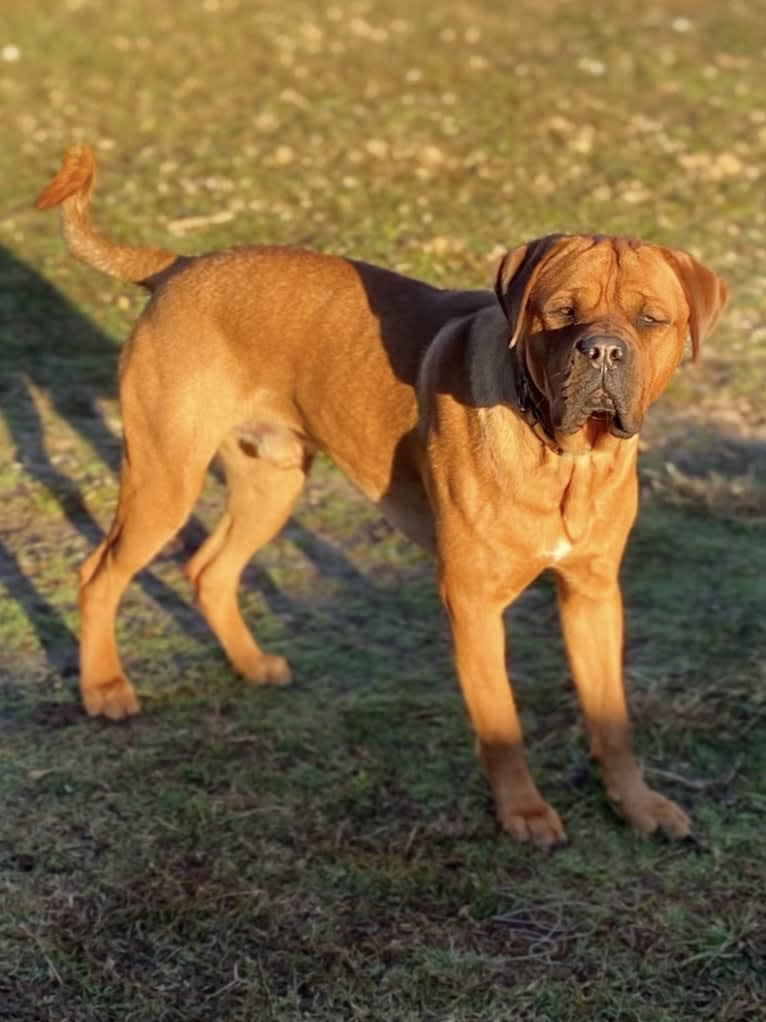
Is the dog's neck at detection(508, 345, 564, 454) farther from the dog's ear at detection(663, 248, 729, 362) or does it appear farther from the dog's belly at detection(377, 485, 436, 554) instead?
the dog's belly at detection(377, 485, 436, 554)

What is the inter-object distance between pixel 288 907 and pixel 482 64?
356 inches

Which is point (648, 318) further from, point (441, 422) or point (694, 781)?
point (694, 781)

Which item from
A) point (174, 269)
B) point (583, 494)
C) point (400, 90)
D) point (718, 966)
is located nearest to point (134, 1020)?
point (718, 966)

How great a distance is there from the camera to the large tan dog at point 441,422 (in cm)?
419

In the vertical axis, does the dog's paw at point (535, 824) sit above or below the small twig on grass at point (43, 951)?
below

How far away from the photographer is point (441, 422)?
4.65m

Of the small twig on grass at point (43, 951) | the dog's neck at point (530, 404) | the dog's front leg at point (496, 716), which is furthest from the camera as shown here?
the dog's front leg at point (496, 716)

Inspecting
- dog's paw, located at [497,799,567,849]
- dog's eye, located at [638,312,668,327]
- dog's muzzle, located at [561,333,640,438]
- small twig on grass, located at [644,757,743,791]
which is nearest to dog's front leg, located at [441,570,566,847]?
dog's paw, located at [497,799,567,849]

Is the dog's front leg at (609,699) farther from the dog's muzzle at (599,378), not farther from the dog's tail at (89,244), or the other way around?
the dog's tail at (89,244)

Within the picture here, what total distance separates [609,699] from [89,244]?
2.13 metres

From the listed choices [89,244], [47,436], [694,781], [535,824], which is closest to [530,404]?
[535,824]

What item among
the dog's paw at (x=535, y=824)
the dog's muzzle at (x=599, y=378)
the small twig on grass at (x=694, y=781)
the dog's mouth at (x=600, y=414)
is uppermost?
the dog's muzzle at (x=599, y=378)

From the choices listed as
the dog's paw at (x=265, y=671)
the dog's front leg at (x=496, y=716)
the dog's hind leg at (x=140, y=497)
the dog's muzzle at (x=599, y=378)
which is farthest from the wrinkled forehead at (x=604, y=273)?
the dog's paw at (x=265, y=671)

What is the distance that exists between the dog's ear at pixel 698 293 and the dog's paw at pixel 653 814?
1334 millimetres
